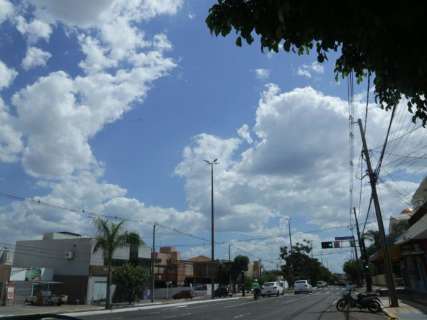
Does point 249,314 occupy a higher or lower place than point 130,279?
lower

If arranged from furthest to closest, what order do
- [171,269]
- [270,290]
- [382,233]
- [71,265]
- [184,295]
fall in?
[171,269], [184,295], [270,290], [71,265], [382,233]

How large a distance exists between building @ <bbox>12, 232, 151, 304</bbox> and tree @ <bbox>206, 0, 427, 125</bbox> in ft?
157

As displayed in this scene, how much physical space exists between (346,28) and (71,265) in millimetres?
52507

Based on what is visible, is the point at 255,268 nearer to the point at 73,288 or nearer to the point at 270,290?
the point at 270,290

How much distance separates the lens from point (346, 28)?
5.31 meters

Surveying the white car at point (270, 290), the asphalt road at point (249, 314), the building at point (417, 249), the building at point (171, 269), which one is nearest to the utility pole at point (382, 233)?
the asphalt road at point (249, 314)

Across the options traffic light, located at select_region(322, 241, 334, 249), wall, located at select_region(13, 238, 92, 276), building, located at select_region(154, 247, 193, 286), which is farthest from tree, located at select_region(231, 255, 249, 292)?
wall, located at select_region(13, 238, 92, 276)

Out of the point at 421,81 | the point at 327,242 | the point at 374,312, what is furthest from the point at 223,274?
the point at 421,81

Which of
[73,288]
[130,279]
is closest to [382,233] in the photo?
[130,279]

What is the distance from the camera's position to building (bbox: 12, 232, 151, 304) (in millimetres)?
49625

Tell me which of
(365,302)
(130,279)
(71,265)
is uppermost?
(71,265)

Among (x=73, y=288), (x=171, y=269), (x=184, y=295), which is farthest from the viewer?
(x=171, y=269)

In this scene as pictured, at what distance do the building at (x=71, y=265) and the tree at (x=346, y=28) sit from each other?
47785 millimetres

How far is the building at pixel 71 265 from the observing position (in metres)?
49.6
